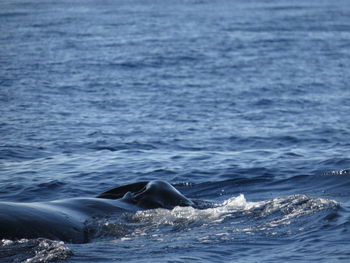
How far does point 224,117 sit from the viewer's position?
858 inches

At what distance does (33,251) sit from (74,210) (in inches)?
65.6

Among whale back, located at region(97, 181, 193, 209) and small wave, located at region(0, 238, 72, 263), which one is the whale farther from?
small wave, located at region(0, 238, 72, 263)

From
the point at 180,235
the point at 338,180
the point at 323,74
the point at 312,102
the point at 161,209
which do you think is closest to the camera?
the point at 180,235

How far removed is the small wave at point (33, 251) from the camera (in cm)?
793

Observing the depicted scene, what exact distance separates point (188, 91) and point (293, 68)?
7355 mm

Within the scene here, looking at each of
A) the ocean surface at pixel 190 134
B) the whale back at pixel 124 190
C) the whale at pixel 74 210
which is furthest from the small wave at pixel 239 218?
the whale back at pixel 124 190

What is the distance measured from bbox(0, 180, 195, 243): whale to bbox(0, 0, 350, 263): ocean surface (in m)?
0.23

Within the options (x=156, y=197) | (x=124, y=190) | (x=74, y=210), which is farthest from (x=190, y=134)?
(x=74, y=210)

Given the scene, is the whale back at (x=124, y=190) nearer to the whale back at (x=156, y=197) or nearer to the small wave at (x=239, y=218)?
the whale back at (x=156, y=197)

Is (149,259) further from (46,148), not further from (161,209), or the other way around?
(46,148)

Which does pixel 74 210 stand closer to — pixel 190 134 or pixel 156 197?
pixel 156 197

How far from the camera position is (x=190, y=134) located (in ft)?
63.8

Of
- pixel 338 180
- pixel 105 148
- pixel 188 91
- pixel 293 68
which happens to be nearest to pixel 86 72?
pixel 188 91

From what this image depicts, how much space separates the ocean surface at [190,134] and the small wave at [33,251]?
0.02 metres
